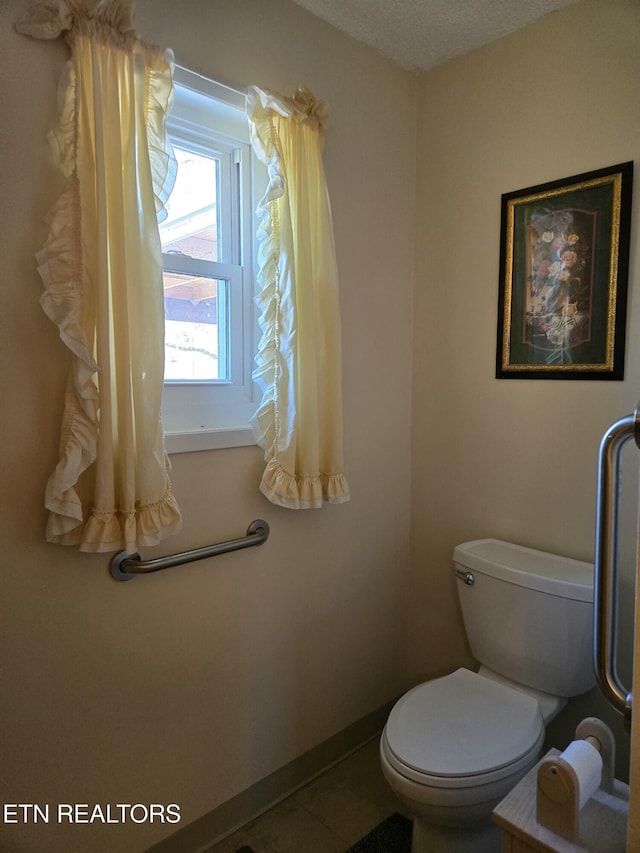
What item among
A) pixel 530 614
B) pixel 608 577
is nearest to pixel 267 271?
pixel 608 577

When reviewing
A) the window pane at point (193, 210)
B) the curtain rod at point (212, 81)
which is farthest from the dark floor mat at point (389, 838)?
the curtain rod at point (212, 81)

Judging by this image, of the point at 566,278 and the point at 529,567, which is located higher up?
the point at 566,278

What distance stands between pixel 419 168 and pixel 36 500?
169 cm

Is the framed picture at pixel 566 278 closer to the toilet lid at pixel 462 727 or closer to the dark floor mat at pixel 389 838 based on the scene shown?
the toilet lid at pixel 462 727

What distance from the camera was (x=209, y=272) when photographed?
143 cm

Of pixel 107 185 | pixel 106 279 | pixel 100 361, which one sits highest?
pixel 107 185

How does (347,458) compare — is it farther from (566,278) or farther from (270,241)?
(566,278)

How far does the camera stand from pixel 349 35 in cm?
164

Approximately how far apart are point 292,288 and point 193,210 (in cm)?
36

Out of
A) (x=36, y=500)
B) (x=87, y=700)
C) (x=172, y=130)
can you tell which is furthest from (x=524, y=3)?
(x=87, y=700)

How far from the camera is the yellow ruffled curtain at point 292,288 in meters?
1.40

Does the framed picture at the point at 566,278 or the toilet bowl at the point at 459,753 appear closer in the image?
the toilet bowl at the point at 459,753

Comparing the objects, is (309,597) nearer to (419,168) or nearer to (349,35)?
(419,168)

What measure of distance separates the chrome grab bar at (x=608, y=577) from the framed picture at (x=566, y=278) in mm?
854
